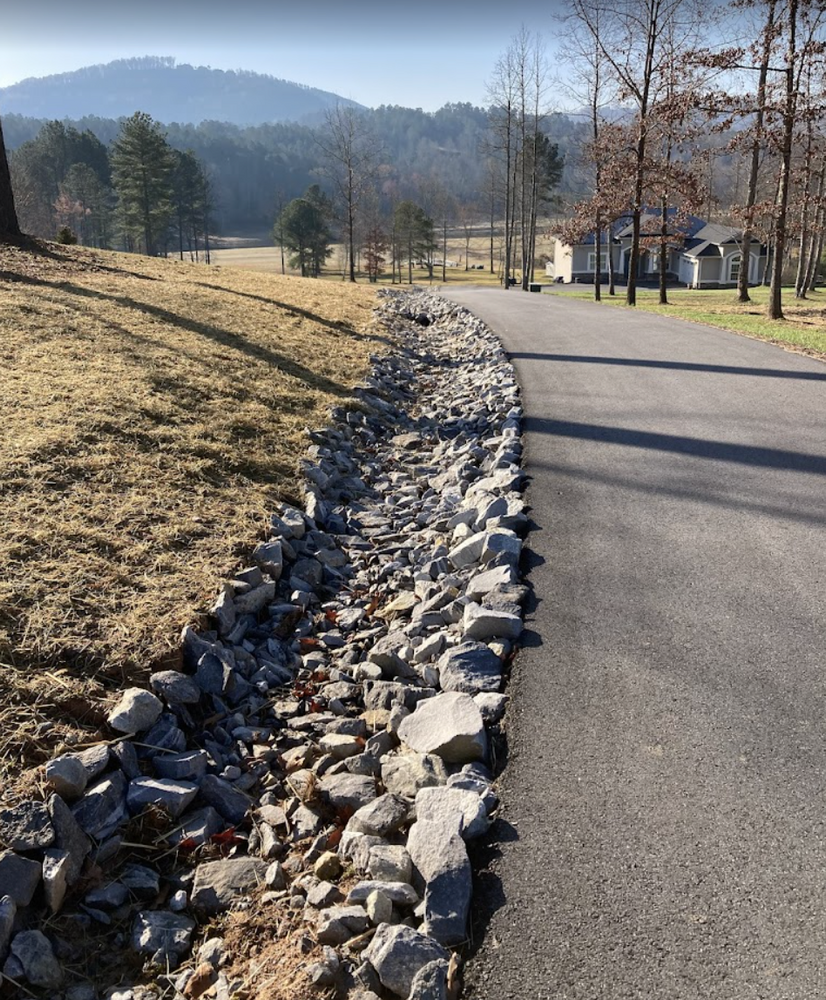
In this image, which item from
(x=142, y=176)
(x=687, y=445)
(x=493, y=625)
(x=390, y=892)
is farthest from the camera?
(x=142, y=176)

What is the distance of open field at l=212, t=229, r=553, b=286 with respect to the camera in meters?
69.8

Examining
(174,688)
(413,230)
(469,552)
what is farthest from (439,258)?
(174,688)

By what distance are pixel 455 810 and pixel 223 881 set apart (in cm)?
81

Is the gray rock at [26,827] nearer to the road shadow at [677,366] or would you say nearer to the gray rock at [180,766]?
the gray rock at [180,766]

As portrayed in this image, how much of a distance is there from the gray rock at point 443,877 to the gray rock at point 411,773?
260mm

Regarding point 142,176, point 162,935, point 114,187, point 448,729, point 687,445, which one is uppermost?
point 114,187

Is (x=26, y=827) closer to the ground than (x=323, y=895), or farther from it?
farther from it

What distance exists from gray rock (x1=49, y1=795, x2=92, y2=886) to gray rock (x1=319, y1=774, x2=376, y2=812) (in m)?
0.84

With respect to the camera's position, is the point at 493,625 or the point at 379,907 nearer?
the point at 379,907

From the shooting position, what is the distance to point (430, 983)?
6.36 ft

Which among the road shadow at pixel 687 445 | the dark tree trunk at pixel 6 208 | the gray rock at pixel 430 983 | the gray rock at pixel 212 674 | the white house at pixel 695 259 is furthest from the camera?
the white house at pixel 695 259

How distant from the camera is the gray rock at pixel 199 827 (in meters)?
2.65

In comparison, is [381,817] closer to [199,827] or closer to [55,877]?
[199,827]

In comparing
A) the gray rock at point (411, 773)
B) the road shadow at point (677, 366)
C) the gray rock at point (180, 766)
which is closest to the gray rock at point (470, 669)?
the gray rock at point (411, 773)
